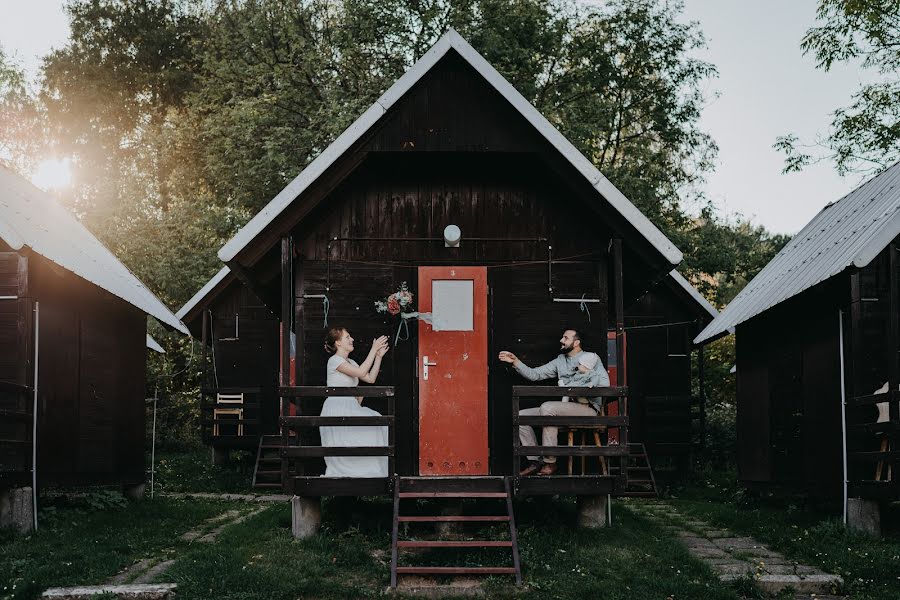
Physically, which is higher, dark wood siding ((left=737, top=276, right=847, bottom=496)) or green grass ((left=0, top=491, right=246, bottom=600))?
dark wood siding ((left=737, top=276, right=847, bottom=496))

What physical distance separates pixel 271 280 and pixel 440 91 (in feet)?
12.1

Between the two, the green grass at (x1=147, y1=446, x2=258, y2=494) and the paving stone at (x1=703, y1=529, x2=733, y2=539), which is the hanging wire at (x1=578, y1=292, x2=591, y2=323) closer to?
the paving stone at (x1=703, y1=529, x2=733, y2=539)

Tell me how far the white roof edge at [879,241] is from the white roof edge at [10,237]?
30.0 ft

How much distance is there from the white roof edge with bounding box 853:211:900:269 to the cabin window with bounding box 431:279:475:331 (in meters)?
4.28

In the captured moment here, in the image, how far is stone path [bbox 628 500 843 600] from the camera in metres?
9.02

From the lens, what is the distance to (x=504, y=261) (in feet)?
39.0

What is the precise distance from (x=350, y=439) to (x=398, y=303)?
1.66m

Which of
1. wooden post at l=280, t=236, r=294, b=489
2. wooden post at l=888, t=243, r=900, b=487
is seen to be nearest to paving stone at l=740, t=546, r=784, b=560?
wooden post at l=888, t=243, r=900, b=487

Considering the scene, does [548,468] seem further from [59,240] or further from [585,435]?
[59,240]

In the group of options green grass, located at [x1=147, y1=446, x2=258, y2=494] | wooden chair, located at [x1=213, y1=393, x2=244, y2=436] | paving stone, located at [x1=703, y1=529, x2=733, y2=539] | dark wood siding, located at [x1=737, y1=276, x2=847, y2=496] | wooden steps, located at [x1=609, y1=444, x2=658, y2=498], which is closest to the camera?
paving stone, located at [x1=703, y1=529, x2=733, y2=539]

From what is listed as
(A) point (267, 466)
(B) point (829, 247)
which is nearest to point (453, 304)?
(B) point (829, 247)

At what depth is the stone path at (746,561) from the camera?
9.02 m

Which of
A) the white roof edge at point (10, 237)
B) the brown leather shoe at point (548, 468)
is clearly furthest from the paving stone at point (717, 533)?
the white roof edge at point (10, 237)

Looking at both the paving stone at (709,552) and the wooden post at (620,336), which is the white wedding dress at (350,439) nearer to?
the wooden post at (620,336)
